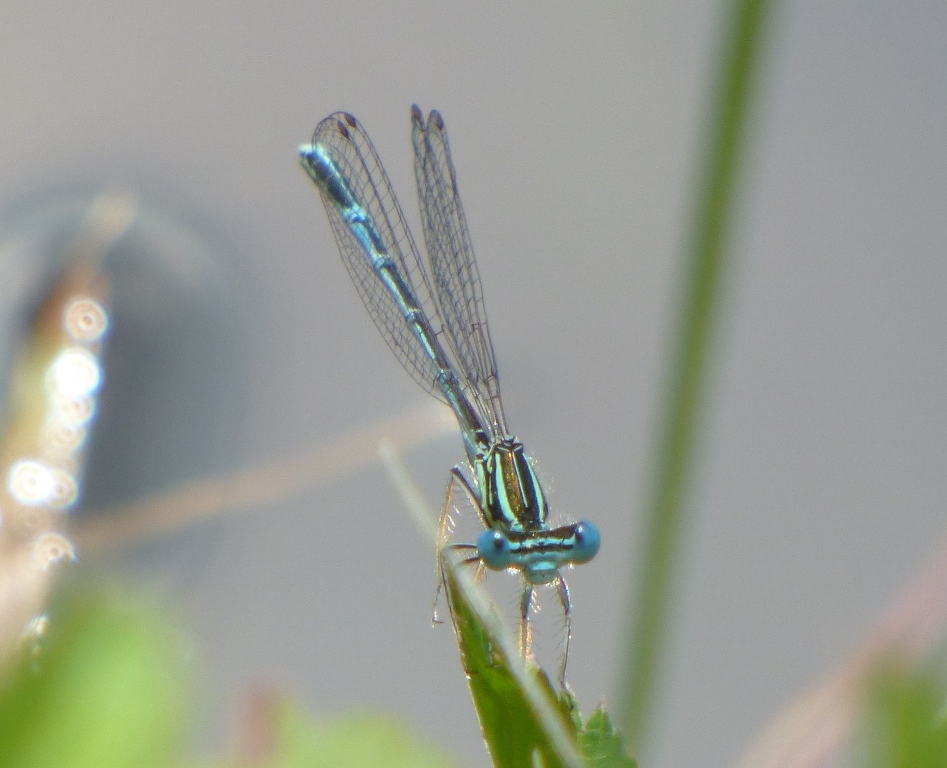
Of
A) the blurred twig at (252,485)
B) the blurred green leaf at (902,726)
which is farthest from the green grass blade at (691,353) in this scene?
the blurred green leaf at (902,726)

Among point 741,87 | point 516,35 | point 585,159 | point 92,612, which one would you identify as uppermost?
point 516,35

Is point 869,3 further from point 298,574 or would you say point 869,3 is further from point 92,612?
point 92,612

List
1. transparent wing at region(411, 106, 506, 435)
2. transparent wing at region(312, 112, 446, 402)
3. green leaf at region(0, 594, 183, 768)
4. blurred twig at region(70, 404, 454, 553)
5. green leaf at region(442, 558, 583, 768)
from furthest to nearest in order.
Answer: blurred twig at region(70, 404, 454, 553) < transparent wing at region(312, 112, 446, 402) < transparent wing at region(411, 106, 506, 435) < green leaf at region(442, 558, 583, 768) < green leaf at region(0, 594, 183, 768)

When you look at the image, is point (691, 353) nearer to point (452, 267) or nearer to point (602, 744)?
point (452, 267)

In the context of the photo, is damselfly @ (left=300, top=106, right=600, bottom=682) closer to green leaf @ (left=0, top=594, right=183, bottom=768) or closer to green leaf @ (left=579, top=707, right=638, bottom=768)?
green leaf @ (left=579, top=707, right=638, bottom=768)

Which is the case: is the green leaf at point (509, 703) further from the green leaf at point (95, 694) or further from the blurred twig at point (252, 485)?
the blurred twig at point (252, 485)

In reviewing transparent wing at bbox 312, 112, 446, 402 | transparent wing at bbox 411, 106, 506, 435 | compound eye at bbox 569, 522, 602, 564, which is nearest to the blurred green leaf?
compound eye at bbox 569, 522, 602, 564

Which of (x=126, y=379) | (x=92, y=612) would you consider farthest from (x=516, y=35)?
(x=92, y=612)
